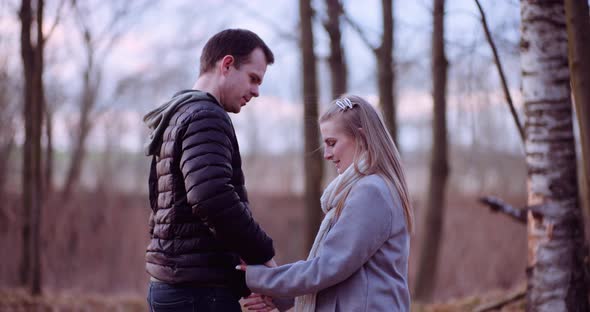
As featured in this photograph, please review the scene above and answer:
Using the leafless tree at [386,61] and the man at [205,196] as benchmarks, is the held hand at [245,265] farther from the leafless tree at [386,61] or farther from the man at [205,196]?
the leafless tree at [386,61]

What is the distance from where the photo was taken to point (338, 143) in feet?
8.52

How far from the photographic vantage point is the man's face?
2.64 metres

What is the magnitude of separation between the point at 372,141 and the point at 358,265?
1.58 ft

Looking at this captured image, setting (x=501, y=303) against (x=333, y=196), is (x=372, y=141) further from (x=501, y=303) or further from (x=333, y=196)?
(x=501, y=303)

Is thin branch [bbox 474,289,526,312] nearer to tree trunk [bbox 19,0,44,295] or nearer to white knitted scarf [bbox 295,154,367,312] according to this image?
white knitted scarf [bbox 295,154,367,312]

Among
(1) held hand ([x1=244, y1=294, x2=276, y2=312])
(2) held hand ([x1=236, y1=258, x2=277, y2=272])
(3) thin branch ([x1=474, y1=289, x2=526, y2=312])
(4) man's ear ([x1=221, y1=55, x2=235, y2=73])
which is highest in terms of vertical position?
(4) man's ear ([x1=221, y1=55, x2=235, y2=73])

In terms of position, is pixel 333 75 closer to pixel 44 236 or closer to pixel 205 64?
pixel 205 64

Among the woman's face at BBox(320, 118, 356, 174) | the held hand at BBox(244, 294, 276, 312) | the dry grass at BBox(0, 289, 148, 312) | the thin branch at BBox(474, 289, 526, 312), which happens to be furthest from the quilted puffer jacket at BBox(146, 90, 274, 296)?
the dry grass at BBox(0, 289, 148, 312)

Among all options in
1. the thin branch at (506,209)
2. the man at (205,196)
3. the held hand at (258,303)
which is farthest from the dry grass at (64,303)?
the man at (205,196)

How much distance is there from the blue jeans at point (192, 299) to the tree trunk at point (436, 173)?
508 centimetres

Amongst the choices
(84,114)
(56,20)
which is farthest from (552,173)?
Answer: (84,114)

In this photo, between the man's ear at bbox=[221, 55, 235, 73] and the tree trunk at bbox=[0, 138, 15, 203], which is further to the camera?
the tree trunk at bbox=[0, 138, 15, 203]

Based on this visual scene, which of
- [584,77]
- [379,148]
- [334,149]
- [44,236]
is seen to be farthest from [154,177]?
[44,236]

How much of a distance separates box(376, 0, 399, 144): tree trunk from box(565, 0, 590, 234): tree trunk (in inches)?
168
